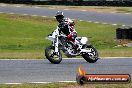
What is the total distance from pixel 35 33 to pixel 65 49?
1398 centimetres

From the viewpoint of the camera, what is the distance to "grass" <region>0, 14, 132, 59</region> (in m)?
23.3

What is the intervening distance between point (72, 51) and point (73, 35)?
0.48m

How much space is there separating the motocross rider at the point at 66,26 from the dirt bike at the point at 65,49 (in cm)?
11

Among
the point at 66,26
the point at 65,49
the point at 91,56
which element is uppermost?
the point at 66,26

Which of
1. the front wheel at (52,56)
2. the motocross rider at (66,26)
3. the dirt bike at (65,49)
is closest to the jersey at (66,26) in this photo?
the motocross rider at (66,26)

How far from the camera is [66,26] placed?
15.5 metres

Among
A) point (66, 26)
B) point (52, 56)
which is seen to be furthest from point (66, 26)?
point (52, 56)

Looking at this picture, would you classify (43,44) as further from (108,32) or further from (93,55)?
(93,55)

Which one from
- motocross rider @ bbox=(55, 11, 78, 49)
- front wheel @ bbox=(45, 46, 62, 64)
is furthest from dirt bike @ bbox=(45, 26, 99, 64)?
motocross rider @ bbox=(55, 11, 78, 49)

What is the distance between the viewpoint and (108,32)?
2992 cm

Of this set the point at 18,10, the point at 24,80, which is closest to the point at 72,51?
the point at 24,80

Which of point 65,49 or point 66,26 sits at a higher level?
point 66,26

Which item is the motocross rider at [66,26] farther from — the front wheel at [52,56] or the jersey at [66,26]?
the front wheel at [52,56]

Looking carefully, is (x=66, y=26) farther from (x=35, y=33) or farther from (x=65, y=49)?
(x=35, y=33)
